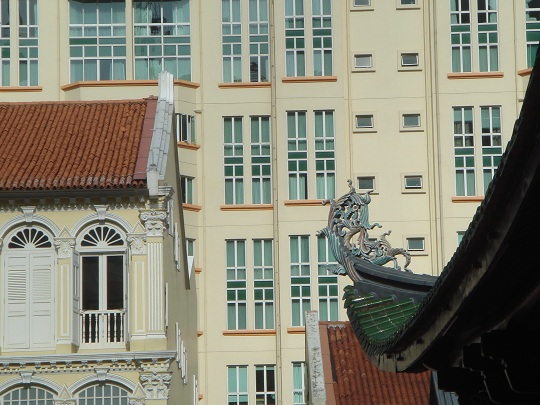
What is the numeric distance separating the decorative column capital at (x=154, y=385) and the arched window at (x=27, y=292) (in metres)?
2.52

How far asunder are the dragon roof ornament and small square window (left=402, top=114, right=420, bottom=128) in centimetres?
3784

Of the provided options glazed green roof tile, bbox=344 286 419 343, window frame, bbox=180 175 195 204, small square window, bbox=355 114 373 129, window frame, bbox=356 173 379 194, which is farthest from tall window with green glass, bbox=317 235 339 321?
glazed green roof tile, bbox=344 286 419 343

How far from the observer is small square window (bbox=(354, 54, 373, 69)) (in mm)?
56344

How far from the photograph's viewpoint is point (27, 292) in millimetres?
35094

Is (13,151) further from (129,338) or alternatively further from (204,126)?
(204,126)

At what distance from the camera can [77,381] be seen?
3419 cm

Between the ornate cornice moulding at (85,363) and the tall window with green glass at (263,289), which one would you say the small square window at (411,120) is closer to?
the tall window with green glass at (263,289)

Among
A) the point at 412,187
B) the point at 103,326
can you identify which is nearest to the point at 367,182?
the point at 412,187

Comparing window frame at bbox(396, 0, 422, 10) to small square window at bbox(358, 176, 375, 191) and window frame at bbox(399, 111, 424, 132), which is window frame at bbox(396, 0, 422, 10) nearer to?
window frame at bbox(399, 111, 424, 132)

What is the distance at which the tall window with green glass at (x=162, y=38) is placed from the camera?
55.4 meters

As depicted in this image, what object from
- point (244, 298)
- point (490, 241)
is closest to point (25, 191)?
point (244, 298)

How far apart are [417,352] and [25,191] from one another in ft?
80.7

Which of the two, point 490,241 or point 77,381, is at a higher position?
point 77,381

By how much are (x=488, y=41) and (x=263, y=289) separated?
41.1 ft
